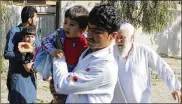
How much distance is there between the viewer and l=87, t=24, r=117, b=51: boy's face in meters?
2.17

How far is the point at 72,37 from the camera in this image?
8.06ft

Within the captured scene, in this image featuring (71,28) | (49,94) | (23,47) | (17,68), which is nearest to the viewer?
(71,28)

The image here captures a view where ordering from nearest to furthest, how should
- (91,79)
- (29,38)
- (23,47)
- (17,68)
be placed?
(91,79) < (23,47) < (29,38) < (17,68)

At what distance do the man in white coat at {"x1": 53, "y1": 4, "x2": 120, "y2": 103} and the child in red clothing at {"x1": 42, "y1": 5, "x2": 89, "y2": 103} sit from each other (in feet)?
0.51

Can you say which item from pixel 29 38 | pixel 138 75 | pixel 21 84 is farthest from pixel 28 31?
pixel 138 75

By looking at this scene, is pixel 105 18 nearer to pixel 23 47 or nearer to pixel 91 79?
pixel 91 79

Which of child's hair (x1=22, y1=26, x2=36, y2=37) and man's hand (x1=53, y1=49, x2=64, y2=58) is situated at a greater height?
man's hand (x1=53, y1=49, x2=64, y2=58)

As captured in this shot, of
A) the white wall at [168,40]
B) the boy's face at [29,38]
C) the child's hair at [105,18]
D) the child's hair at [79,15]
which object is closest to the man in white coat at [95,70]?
the child's hair at [105,18]

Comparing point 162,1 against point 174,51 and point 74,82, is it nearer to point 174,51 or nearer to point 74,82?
point 174,51

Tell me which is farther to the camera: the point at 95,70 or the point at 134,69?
the point at 134,69

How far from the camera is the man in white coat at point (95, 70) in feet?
6.99

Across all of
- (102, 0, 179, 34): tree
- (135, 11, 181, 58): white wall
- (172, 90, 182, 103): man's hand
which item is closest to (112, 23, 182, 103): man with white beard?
(172, 90, 182, 103): man's hand

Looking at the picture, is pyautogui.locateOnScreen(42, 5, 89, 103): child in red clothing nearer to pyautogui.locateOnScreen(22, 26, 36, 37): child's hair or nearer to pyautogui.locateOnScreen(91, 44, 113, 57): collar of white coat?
pyautogui.locateOnScreen(91, 44, 113, 57): collar of white coat

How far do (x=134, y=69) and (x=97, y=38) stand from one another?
1055mm
